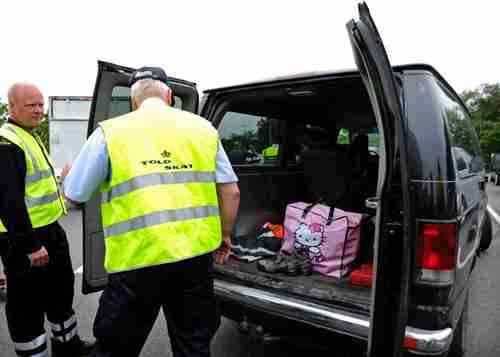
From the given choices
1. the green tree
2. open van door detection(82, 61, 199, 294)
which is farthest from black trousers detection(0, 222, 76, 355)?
the green tree

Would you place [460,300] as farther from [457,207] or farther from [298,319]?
[298,319]

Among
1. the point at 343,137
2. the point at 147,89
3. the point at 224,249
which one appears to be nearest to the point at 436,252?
the point at 224,249

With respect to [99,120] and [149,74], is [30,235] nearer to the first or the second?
[99,120]

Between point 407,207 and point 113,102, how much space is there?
2.02m

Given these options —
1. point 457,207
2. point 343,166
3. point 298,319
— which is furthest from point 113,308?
point 343,166

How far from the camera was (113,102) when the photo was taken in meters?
2.62

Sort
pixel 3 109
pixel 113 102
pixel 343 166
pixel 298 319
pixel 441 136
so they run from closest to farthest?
pixel 441 136
pixel 298 319
pixel 113 102
pixel 343 166
pixel 3 109

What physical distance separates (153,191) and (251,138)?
2.38 metres

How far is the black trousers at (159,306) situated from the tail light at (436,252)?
1.01m

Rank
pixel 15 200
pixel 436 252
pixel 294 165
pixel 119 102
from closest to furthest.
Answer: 1. pixel 436 252
2. pixel 15 200
3. pixel 119 102
4. pixel 294 165

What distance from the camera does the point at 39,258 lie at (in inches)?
89.7

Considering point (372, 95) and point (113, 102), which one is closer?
point (372, 95)

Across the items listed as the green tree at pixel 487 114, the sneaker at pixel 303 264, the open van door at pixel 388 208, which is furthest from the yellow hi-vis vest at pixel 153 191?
the green tree at pixel 487 114

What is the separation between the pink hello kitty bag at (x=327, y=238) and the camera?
288cm
